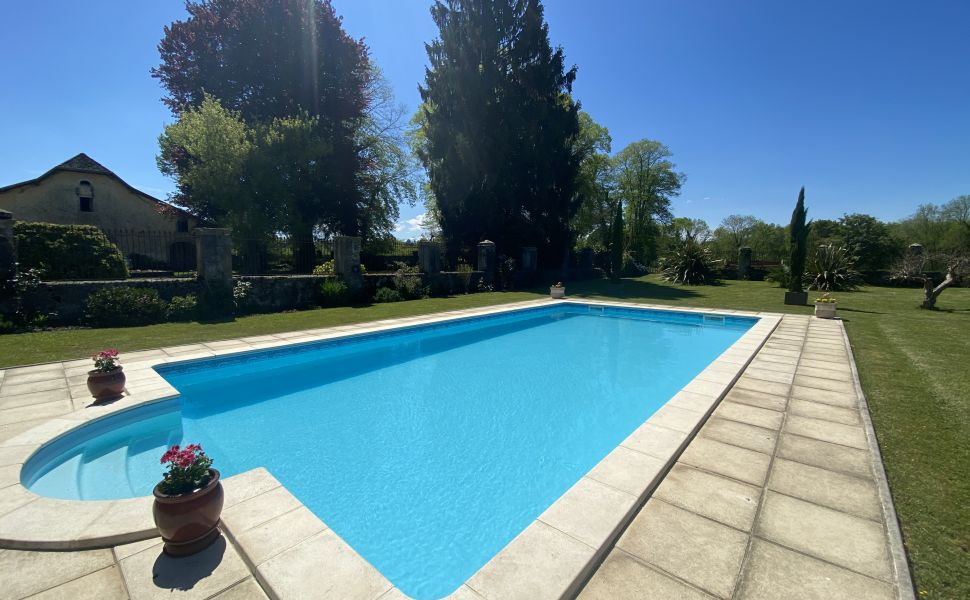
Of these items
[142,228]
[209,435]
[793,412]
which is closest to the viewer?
[793,412]

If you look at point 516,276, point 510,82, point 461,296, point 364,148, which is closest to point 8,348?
point 461,296

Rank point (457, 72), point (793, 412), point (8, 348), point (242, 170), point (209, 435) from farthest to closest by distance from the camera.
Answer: point (457, 72) → point (242, 170) → point (8, 348) → point (209, 435) → point (793, 412)

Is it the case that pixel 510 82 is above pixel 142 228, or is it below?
above

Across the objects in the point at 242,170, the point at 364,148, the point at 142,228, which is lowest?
the point at 142,228

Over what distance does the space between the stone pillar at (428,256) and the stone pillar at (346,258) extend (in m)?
3.19

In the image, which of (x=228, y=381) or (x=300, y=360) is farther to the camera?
(x=300, y=360)

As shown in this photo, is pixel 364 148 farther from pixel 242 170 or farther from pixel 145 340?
pixel 145 340

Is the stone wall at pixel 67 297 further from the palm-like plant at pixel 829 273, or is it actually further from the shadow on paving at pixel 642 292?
the palm-like plant at pixel 829 273

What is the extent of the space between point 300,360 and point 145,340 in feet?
11.3

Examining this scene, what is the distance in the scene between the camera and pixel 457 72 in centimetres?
2069

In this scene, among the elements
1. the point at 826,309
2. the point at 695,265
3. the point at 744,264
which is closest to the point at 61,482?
the point at 826,309

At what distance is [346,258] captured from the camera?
1415 centimetres

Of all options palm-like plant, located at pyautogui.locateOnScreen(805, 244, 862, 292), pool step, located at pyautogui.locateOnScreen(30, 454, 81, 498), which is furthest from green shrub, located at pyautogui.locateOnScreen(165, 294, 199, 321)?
palm-like plant, located at pyautogui.locateOnScreen(805, 244, 862, 292)

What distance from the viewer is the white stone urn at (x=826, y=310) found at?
10.9 meters
